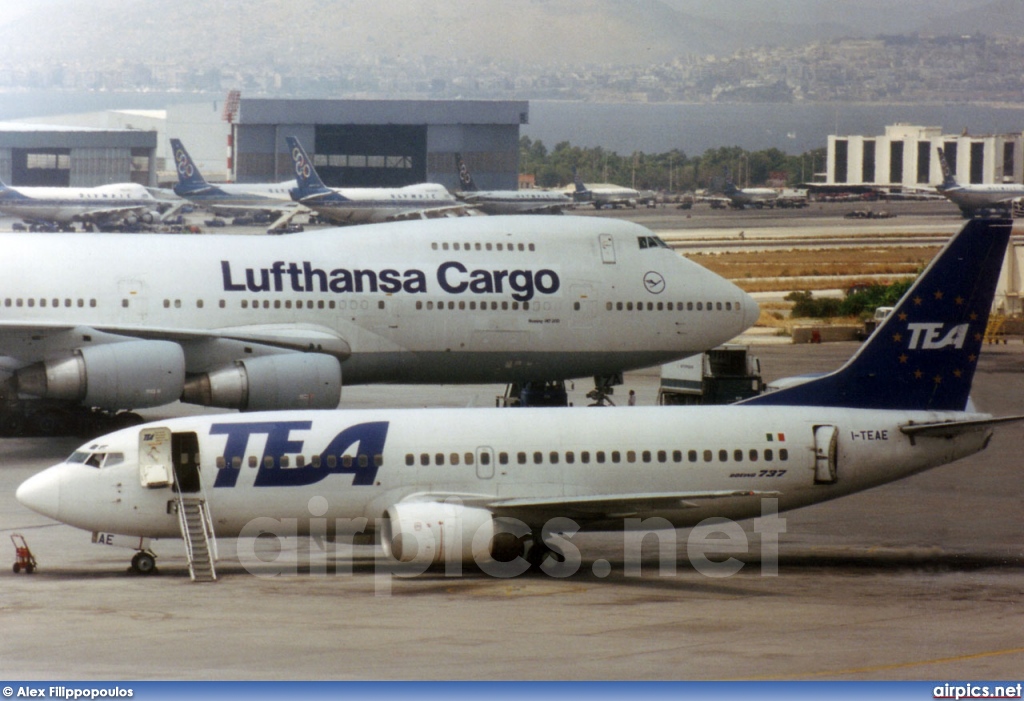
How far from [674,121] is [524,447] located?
6365 inches

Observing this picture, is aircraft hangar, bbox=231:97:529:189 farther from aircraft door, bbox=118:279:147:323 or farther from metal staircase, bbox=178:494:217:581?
metal staircase, bbox=178:494:217:581

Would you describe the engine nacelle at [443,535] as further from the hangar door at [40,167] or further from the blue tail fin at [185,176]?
the hangar door at [40,167]

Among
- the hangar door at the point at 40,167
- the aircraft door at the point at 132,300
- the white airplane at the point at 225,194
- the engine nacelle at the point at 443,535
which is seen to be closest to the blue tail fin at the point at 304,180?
the white airplane at the point at 225,194

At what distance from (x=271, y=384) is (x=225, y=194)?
340 ft

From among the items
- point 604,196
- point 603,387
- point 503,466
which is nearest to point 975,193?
point 604,196

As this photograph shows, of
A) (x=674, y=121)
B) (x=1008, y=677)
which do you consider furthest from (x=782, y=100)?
(x=1008, y=677)

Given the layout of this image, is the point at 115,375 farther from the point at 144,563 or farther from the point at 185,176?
the point at 185,176

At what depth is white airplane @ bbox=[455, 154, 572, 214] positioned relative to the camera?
134m

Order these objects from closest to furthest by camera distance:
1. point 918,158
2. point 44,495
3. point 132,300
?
point 44,495
point 132,300
point 918,158

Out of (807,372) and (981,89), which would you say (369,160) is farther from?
(807,372)

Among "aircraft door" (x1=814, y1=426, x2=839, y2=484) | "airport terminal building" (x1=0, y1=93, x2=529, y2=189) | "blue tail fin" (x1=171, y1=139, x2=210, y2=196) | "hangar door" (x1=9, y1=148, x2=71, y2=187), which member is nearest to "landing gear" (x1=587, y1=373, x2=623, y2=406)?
"aircraft door" (x1=814, y1=426, x2=839, y2=484)

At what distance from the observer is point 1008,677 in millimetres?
17703

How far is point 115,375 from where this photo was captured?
36188mm

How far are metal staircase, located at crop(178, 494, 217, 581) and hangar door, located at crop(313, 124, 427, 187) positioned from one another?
13617 cm
